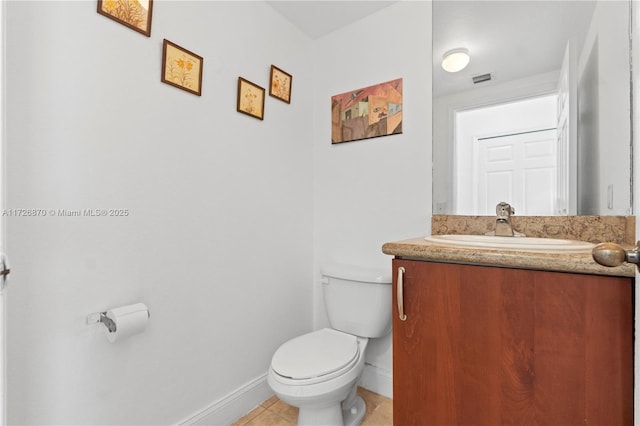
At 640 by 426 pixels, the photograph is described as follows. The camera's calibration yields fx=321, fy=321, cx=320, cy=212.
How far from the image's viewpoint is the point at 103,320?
1.12 m

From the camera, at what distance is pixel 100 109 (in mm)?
1142

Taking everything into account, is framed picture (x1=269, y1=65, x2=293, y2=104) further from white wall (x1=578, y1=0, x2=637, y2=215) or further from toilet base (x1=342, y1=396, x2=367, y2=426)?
toilet base (x1=342, y1=396, x2=367, y2=426)

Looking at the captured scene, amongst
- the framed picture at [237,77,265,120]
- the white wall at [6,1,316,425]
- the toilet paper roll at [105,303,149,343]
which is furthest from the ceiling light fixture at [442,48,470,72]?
the toilet paper roll at [105,303,149,343]

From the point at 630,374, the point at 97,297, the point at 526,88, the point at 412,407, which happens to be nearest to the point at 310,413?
the point at 412,407

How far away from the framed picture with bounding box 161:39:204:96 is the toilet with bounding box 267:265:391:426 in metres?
1.16

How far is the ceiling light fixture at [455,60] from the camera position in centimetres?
162

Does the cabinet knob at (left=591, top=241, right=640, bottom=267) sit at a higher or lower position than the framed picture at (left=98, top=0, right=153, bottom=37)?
lower

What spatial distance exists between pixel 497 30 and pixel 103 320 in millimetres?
2082

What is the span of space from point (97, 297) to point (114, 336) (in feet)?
0.51

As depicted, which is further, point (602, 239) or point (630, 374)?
point (602, 239)

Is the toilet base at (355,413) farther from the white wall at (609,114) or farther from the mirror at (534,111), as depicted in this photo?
the white wall at (609,114)

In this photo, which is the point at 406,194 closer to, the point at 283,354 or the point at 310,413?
the point at 283,354

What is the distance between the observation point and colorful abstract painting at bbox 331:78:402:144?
179 cm

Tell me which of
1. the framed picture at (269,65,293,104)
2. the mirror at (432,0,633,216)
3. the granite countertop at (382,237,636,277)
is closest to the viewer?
the granite countertop at (382,237,636,277)
